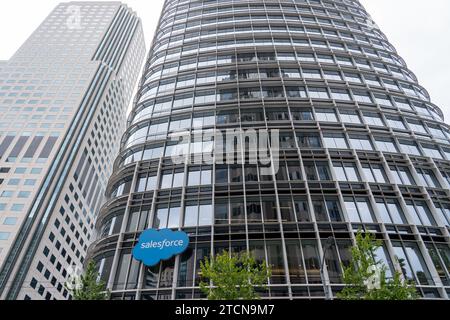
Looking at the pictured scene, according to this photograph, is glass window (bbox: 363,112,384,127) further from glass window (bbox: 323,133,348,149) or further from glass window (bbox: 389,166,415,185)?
glass window (bbox: 389,166,415,185)

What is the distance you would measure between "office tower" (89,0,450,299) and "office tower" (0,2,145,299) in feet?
149

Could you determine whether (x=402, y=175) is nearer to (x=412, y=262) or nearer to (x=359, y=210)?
(x=359, y=210)

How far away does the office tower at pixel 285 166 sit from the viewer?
859 inches

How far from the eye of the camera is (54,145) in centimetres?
7462

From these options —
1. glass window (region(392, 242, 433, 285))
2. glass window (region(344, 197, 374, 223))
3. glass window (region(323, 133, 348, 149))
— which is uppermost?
glass window (region(323, 133, 348, 149))

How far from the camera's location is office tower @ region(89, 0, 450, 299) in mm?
21828

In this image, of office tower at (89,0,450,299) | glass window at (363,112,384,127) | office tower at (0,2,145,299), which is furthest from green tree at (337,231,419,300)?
office tower at (0,2,145,299)

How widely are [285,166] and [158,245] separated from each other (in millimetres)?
12990

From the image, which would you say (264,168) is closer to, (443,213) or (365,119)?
(365,119)

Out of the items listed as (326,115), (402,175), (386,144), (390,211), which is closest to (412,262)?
(390,211)

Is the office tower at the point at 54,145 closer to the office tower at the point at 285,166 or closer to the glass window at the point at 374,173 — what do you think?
the office tower at the point at 285,166

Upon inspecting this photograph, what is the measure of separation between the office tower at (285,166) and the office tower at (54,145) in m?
Answer: 45.3

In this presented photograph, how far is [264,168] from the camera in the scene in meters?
26.4
